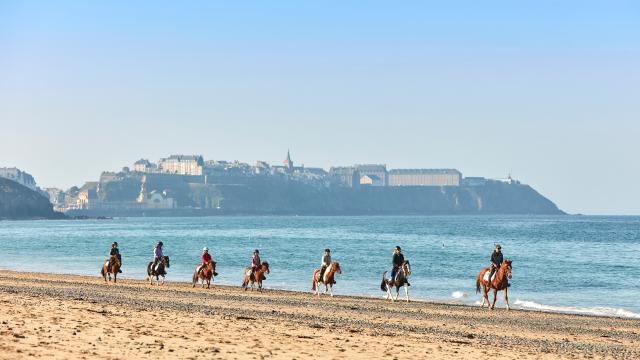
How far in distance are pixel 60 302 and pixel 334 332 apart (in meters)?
7.07

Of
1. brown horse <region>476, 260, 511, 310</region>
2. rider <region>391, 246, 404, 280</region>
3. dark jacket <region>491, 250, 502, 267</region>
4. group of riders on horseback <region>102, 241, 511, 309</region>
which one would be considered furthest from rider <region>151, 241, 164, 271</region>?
dark jacket <region>491, 250, 502, 267</region>

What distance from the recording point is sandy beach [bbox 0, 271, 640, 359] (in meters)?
16.5

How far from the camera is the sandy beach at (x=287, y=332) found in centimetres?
1650

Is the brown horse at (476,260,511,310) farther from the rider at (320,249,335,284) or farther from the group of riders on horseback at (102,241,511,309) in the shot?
the rider at (320,249,335,284)

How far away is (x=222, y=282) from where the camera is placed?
47.5 m

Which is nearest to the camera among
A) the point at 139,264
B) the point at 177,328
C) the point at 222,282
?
the point at 177,328

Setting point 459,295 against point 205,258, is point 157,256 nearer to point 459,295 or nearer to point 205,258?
point 205,258

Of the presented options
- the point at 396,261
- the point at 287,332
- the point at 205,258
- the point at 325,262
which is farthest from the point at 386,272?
the point at 287,332

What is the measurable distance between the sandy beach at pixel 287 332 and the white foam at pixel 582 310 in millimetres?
4183

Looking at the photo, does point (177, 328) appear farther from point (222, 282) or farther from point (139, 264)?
point (139, 264)

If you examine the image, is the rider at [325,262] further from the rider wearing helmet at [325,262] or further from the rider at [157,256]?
the rider at [157,256]

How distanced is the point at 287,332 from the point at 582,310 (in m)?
19.2

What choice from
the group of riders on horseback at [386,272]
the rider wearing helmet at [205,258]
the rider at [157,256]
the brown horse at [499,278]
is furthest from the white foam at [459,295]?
the rider at [157,256]

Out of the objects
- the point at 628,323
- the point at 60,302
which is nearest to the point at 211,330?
the point at 60,302
